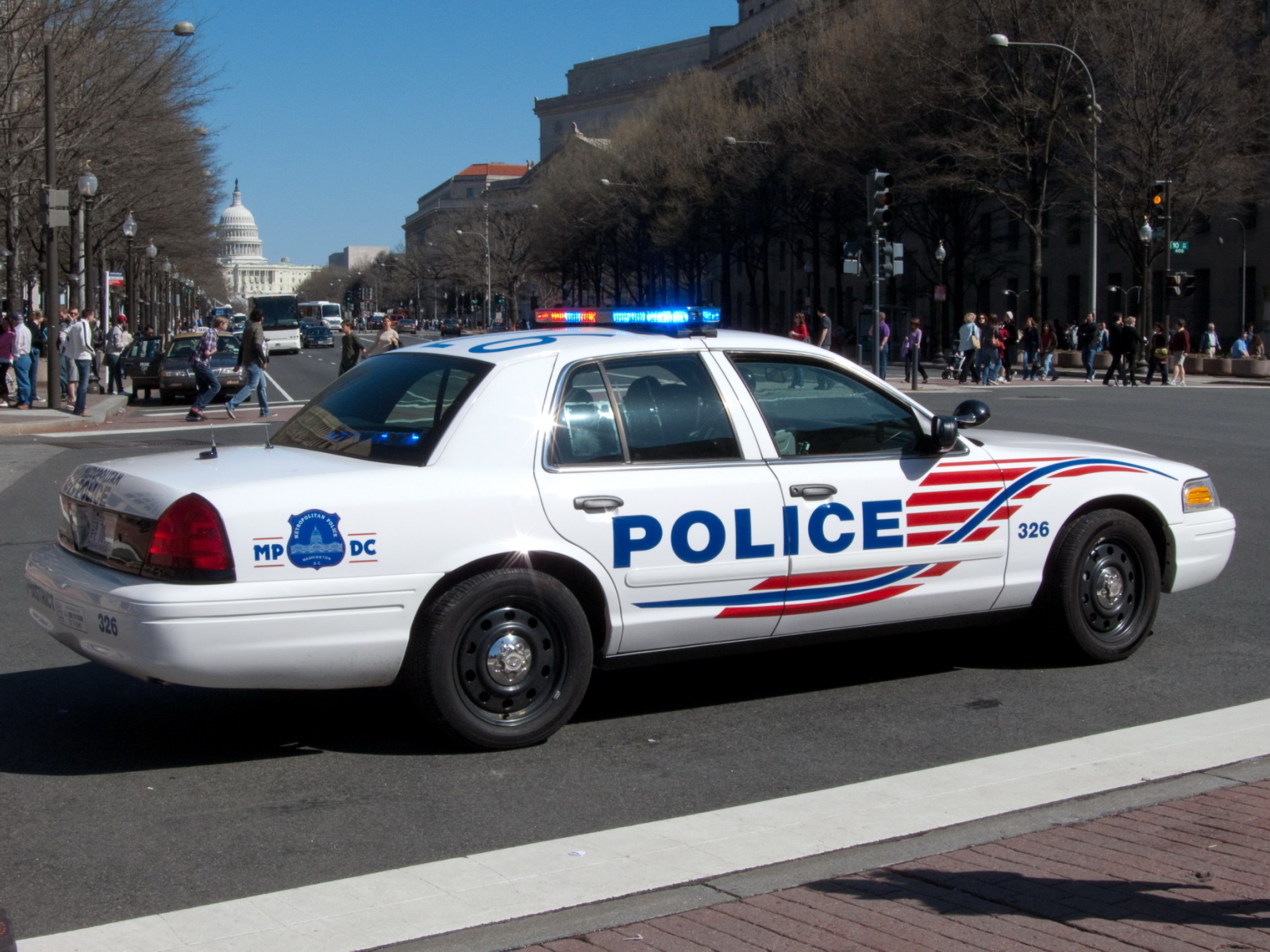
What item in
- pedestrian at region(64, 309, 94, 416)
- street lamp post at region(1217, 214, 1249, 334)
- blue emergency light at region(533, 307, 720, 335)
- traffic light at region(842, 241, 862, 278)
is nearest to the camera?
blue emergency light at region(533, 307, 720, 335)

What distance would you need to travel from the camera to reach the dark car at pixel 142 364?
31.6 m

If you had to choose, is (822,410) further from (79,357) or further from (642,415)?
(79,357)

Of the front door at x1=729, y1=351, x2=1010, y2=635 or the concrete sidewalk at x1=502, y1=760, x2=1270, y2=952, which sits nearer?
the concrete sidewalk at x1=502, y1=760, x2=1270, y2=952

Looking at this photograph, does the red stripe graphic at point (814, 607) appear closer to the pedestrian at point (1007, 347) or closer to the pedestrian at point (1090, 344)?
the pedestrian at point (1007, 347)

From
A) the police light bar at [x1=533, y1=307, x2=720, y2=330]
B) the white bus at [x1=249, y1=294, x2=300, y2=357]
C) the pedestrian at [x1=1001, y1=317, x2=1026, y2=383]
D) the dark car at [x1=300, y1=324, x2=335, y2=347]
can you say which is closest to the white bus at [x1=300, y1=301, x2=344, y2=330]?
the dark car at [x1=300, y1=324, x2=335, y2=347]

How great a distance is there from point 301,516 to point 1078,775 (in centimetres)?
291

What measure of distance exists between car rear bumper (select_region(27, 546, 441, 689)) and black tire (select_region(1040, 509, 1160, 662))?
304cm

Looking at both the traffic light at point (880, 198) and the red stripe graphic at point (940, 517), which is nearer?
the red stripe graphic at point (940, 517)

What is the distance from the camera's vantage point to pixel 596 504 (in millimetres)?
5582

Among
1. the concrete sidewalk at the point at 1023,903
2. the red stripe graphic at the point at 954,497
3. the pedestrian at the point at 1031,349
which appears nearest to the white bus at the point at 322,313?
the pedestrian at the point at 1031,349

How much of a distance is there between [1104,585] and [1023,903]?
3.11m

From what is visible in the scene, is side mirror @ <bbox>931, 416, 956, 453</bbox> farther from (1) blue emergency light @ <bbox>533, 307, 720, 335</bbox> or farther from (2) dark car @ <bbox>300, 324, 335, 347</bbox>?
(2) dark car @ <bbox>300, 324, 335, 347</bbox>

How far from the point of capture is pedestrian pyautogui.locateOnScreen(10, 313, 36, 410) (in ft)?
84.3

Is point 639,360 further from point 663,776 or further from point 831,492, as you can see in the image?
point 663,776
